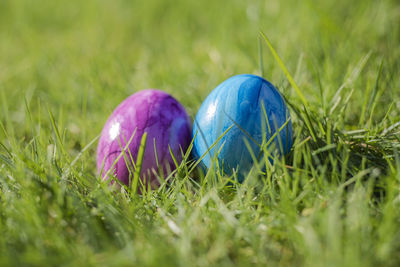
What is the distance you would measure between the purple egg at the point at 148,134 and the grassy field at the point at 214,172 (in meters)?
0.08

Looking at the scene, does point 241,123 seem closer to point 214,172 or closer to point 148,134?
point 214,172

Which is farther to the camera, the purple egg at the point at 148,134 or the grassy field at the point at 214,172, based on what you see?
the purple egg at the point at 148,134

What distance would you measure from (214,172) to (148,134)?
13.3 inches

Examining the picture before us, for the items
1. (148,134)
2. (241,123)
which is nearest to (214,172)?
(241,123)

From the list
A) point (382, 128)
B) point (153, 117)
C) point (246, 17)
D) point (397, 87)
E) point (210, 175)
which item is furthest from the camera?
point (246, 17)

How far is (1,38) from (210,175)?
3.23 metres

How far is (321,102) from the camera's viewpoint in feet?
5.56

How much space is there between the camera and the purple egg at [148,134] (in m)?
1.51

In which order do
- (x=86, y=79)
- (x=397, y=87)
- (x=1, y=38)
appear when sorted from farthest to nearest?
(x=1, y=38)
(x=86, y=79)
(x=397, y=87)

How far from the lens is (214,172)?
1373 millimetres

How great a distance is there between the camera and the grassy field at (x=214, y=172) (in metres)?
1.14

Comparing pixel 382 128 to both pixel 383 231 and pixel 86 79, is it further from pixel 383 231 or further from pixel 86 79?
pixel 86 79

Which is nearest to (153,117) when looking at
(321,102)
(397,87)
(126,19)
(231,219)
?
(231,219)

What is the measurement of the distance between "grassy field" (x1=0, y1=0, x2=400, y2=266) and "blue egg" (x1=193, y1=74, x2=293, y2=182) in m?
0.08
